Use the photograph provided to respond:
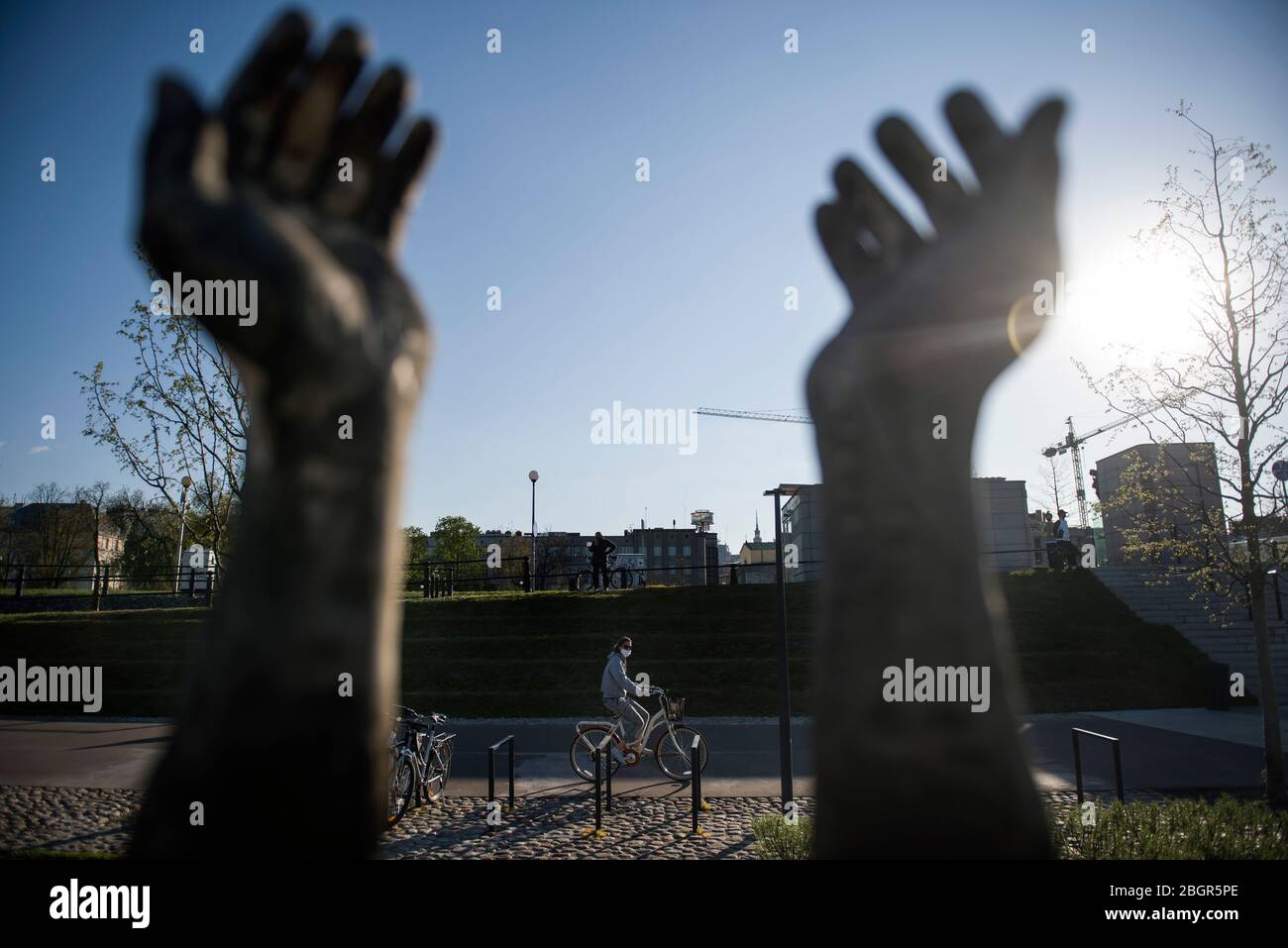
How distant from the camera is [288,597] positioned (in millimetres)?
1170

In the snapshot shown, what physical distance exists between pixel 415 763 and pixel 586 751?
272cm

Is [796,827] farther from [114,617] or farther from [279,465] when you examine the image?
[114,617]

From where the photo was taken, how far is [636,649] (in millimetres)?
19172

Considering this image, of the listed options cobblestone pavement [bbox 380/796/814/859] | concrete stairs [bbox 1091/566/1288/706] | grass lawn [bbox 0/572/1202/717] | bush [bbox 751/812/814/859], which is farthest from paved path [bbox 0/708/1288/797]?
concrete stairs [bbox 1091/566/1288/706]

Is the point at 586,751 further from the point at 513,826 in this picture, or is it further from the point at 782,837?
the point at 782,837

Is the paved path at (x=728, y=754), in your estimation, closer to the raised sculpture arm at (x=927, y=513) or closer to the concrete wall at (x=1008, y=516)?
the raised sculpture arm at (x=927, y=513)

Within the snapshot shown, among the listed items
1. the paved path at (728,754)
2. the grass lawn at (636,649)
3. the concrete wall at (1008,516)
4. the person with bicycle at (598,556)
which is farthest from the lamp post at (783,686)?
the concrete wall at (1008,516)

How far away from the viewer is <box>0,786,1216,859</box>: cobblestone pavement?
720 cm

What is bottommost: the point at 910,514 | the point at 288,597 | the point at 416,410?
the point at 288,597

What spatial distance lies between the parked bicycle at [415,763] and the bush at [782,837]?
4015 mm

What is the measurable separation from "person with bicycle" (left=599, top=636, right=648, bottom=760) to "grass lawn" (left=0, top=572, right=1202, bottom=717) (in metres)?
5.16

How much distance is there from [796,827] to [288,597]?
257 inches

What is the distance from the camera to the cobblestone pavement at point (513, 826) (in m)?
7.20
